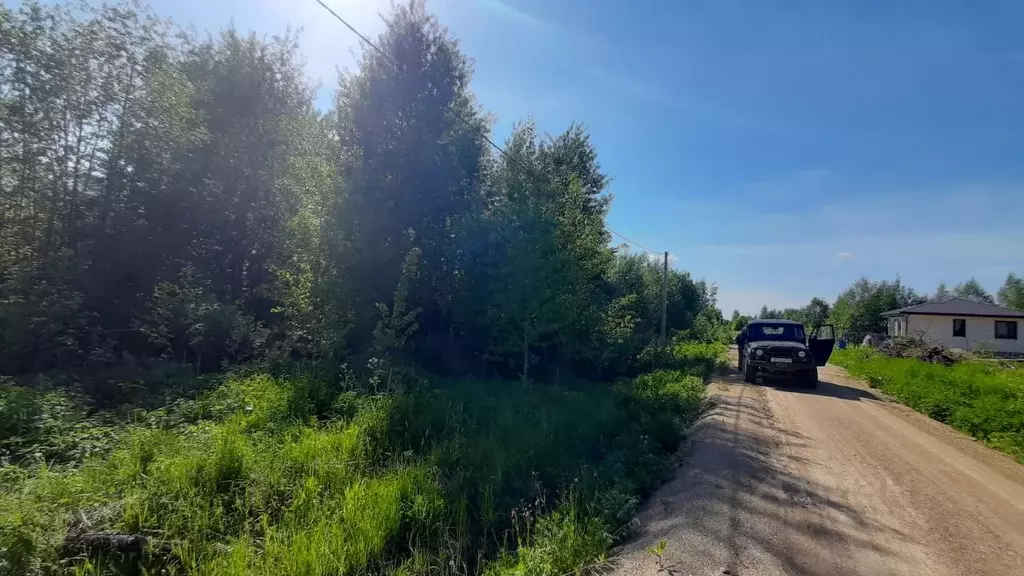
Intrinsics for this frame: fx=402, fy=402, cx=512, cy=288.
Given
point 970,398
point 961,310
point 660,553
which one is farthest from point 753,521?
point 961,310

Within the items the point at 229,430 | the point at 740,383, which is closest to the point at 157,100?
the point at 229,430

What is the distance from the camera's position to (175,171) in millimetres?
10930

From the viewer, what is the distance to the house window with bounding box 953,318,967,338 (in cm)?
3203

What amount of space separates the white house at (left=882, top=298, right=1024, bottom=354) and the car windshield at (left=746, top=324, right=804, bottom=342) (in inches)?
1022

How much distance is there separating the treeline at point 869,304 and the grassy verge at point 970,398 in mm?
4091

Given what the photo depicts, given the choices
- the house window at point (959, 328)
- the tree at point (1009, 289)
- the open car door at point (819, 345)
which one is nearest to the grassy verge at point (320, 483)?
the open car door at point (819, 345)

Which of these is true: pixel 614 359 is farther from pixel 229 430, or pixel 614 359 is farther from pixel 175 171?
pixel 175 171

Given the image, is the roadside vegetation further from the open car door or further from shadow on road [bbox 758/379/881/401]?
the open car door

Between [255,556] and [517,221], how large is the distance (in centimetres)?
876

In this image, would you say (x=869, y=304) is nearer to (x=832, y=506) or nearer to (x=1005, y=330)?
(x=1005, y=330)

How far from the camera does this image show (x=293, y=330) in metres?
10.6

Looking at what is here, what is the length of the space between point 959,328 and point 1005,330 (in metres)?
3.07

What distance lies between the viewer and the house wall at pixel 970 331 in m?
30.9

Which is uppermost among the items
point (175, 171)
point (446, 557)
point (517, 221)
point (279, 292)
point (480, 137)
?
point (480, 137)
